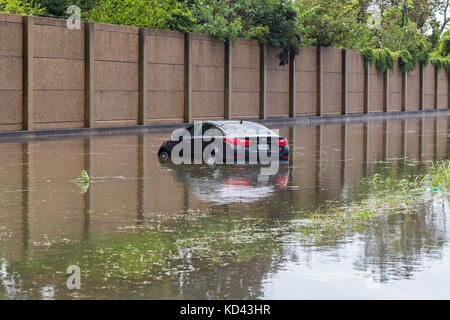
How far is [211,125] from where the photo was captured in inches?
883

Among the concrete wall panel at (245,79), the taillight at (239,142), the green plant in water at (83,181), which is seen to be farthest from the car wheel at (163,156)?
the concrete wall panel at (245,79)

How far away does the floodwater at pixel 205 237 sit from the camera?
8.16m

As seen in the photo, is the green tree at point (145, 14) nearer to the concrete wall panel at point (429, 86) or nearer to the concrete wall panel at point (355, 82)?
the concrete wall panel at point (355, 82)

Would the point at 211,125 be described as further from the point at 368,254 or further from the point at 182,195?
the point at 368,254

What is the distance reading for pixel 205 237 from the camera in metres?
10.9

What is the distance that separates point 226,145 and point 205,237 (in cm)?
1044

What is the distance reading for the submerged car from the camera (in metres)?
21.2

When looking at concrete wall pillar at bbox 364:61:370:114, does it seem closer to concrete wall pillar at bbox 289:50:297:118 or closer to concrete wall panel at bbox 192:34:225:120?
concrete wall pillar at bbox 289:50:297:118

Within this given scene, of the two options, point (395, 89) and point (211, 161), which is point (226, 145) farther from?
point (395, 89)

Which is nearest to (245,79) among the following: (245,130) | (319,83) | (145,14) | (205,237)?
(145,14)

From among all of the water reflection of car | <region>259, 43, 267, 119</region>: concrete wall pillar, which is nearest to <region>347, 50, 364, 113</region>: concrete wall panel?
<region>259, 43, 267, 119</region>: concrete wall pillar
